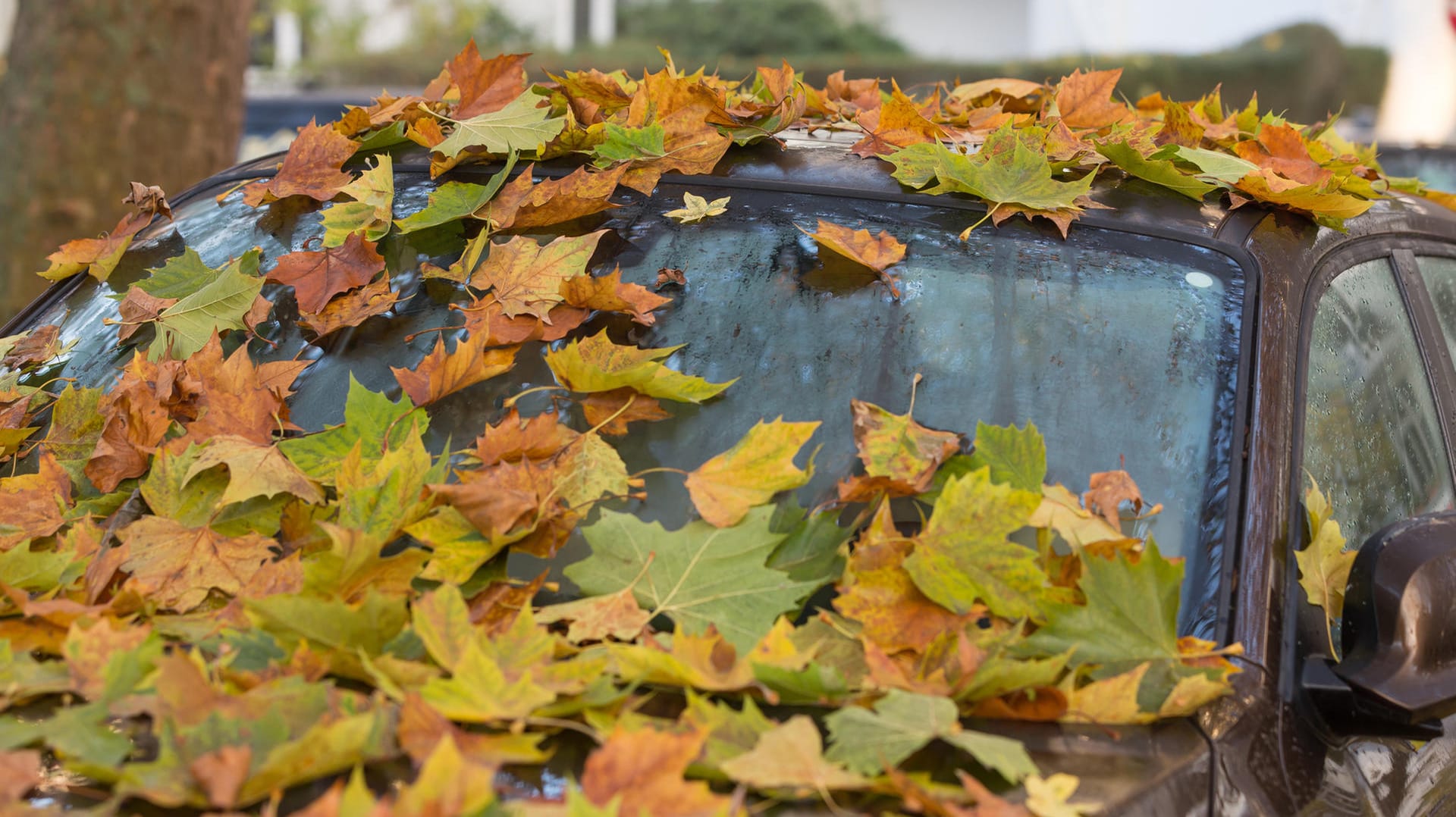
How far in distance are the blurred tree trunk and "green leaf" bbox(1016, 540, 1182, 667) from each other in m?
3.97

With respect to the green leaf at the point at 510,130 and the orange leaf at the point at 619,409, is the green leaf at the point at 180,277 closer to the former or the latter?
the green leaf at the point at 510,130

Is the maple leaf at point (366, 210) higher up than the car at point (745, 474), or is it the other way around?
the maple leaf at point (366, 210)

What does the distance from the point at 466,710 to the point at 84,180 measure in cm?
397

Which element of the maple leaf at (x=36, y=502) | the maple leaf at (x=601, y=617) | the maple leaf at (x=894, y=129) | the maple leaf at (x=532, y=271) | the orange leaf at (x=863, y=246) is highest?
the maple leaf at (x=894, y=129)

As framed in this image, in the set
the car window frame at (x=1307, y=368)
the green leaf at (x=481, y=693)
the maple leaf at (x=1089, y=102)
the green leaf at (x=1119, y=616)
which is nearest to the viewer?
the green leaf at (x=481, y=693)

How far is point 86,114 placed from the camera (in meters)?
4.46

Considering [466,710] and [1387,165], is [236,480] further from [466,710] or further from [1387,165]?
[1387,165]

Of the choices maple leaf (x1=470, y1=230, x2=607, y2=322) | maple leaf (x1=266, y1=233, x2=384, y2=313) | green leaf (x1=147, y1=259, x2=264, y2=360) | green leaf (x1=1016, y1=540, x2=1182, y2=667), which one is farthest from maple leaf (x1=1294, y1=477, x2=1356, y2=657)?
green leaf (x1=147, y1=259, x2=264, y2=360)

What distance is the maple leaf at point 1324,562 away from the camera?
5.01 ft

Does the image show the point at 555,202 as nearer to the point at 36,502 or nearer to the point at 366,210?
the point at 366,210

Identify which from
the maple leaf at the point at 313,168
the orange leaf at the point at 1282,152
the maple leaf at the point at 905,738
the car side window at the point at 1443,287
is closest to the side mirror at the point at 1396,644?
the maple leaf at the point at 905,738

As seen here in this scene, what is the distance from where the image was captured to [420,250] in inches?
79.4

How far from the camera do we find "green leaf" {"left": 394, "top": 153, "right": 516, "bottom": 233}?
1.99 meters

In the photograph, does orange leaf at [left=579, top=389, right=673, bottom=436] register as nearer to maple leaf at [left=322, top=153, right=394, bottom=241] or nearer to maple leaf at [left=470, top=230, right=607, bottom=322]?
maple leaf at [left=470, top=230, right=607, bottom=322]
